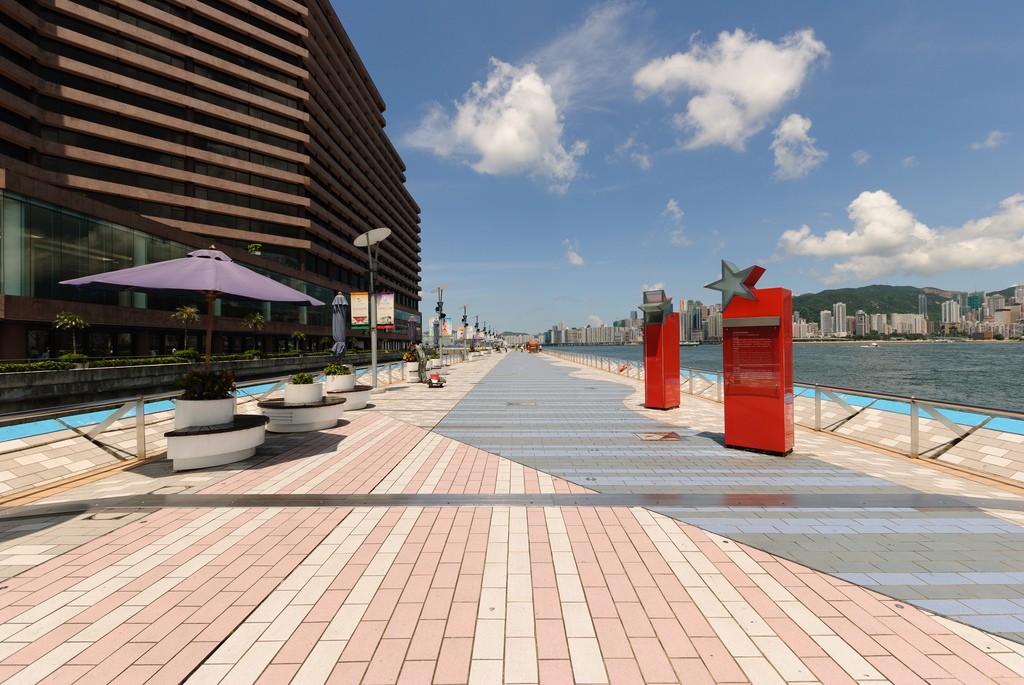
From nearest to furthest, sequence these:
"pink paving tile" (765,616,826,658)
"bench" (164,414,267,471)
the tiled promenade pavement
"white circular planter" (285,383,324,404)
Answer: the tiled promenade pavement, "pink paving tile" (765,616,826,658), "bench" (164,414,267,471), "white circular planter" (285,383,324,404)

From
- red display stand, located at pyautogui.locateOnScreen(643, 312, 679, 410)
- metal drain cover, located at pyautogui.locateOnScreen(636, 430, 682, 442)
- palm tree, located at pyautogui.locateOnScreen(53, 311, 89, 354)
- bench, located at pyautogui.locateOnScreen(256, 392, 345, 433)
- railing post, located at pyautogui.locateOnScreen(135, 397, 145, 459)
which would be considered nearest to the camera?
railing post, located at pyautogui.locateOnScreen(135, 397, 145, 459)

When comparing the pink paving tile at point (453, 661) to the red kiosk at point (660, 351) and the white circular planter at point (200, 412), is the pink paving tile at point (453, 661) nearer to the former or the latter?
the white circular planter at point (200, 412)

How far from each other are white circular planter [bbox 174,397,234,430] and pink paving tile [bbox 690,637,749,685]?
24.7 feet

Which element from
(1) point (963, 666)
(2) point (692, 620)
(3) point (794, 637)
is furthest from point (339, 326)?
(1) point (963, 666)

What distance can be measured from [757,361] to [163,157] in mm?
55202

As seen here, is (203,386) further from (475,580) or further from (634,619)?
(634,619)

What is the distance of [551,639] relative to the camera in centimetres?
281

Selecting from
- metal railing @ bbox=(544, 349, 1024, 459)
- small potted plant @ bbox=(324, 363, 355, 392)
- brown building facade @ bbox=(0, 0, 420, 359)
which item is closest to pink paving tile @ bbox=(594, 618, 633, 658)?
→ metal railing @ bbox=(544, 349, 1024, 459)

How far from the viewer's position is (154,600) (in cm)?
326

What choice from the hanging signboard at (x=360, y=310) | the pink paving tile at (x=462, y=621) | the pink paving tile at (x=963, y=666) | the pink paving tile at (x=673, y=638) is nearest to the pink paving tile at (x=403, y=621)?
the pink paving tile at (x=462, y=621)

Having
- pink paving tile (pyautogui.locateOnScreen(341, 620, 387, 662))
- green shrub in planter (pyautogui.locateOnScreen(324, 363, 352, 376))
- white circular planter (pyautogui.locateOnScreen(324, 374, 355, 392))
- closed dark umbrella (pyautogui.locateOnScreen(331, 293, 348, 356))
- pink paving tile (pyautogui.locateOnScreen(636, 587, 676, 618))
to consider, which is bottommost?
pink paving tile (pyautogui.locateOnScreen(636, 587, 676, 618))

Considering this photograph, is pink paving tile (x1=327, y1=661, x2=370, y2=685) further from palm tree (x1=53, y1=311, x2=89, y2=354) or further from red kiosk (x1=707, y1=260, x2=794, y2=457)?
palm tree (x1=53, y1=311, x2=89, y2=354)

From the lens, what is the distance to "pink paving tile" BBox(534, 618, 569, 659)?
8.75 ft

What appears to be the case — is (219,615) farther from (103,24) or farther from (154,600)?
(103,24)
